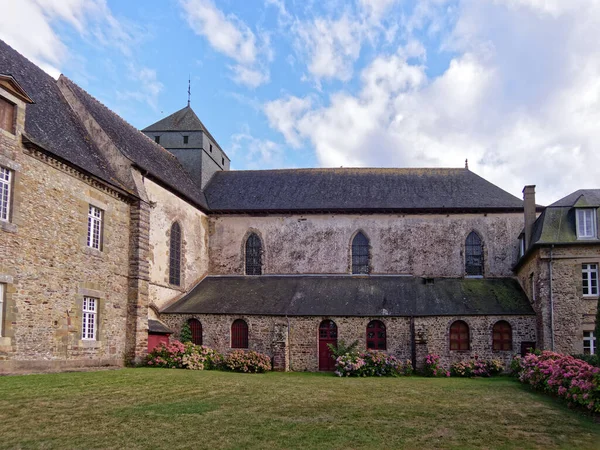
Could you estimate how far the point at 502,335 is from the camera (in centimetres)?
2581

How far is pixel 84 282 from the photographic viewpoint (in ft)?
65.0

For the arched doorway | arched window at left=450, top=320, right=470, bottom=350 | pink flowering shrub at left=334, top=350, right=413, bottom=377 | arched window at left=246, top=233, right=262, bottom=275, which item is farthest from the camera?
arched window at left=246, top=233, right=262, bottom=275

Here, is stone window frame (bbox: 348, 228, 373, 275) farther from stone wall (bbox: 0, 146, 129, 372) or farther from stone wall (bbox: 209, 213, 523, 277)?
stone wall (bbox: 0, 146, 129, 372)

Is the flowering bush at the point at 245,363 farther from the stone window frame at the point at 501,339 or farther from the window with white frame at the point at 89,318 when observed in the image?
the stone window frame at the point at 501,339

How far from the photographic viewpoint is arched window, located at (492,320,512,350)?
25.7 metres

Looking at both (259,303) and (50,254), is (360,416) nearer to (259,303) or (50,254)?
(50,254)

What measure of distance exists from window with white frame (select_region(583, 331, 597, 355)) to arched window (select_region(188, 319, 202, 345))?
627 inches

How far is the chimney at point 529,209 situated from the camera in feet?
89.8

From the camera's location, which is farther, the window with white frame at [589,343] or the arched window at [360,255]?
the arched window at [360,255]

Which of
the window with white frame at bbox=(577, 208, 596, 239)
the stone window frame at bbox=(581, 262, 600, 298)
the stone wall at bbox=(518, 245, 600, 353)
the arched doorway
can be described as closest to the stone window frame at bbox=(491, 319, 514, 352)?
the stone wall at bbox=(518, 245, 600, 353)

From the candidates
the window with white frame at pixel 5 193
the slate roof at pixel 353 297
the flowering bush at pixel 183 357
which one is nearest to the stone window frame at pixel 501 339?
the slate roof at pixel 353 297

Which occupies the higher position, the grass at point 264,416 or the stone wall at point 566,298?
the stone wall at point 566,298

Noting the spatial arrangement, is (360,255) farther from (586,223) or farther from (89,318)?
(89,318)

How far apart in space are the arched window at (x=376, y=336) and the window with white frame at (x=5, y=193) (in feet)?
50.6
